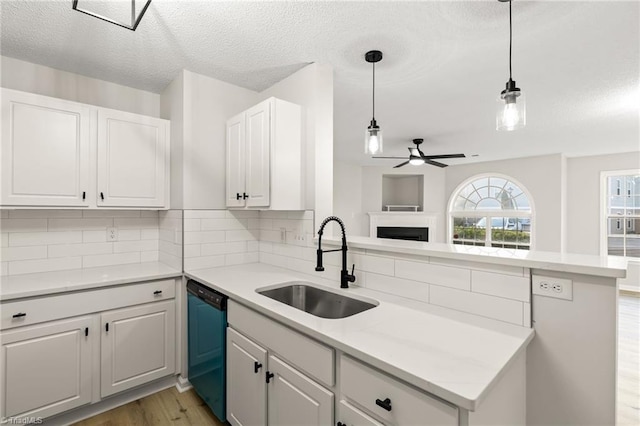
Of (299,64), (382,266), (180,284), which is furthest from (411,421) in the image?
(299,64)

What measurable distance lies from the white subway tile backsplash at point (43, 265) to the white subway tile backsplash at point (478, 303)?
8.71ft

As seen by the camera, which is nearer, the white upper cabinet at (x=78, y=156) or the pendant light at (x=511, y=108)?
the pendant light at (x=511, y=108)

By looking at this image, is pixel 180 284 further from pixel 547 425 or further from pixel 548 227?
pixel 548 227

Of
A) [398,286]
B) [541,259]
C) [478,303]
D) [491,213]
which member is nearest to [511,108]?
[541,259]

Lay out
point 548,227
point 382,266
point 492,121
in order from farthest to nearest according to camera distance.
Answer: point 548,227, point 492,121, point 382,266

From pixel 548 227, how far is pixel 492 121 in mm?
3334

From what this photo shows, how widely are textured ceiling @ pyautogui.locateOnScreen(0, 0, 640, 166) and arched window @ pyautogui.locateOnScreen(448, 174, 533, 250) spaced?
11.1ft

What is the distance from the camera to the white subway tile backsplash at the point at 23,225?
7.24 feet

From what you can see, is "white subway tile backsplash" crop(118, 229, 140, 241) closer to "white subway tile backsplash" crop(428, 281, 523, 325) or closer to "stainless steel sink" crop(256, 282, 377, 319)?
"stainless steel sink" crop(256, 282, 377, 319)

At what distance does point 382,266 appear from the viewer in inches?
71.8

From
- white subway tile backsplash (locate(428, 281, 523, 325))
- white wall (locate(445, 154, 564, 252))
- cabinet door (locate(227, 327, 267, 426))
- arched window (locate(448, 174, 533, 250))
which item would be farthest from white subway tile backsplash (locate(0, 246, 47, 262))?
white wall (locate(445, 154, 564, 252))

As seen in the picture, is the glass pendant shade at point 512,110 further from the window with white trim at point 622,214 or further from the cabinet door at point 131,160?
the window with white trim at point 622,214

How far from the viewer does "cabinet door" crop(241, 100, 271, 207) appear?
7.18ft

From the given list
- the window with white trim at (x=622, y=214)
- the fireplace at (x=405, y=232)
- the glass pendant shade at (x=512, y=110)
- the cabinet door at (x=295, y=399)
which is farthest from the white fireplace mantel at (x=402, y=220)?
the cabinet door at (x=295, y=399)
